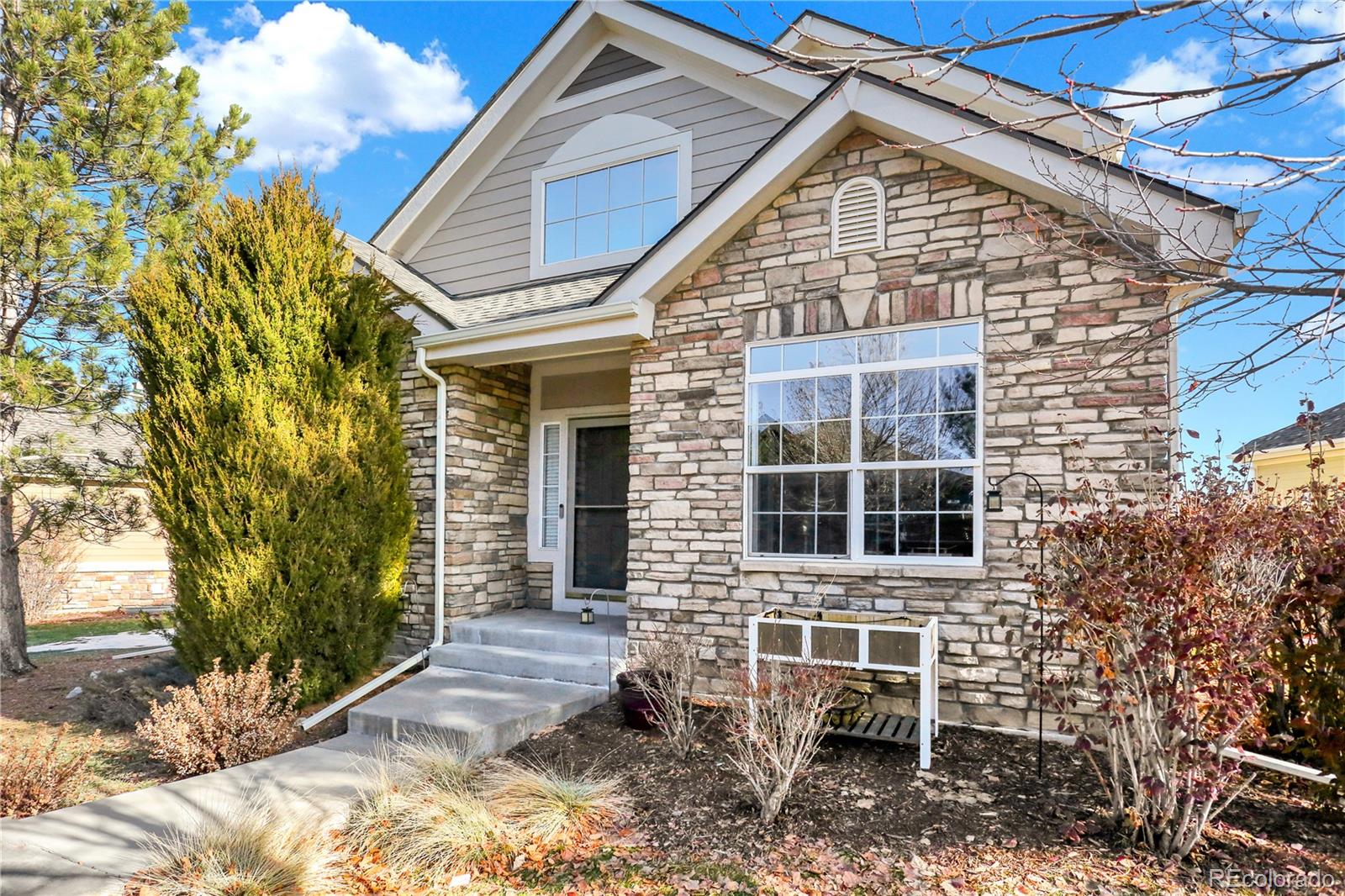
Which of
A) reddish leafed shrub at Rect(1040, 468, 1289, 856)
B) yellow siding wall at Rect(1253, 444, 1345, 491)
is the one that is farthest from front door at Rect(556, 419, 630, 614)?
yellow siding wall at Rect(1253, 444, 1345, 491)

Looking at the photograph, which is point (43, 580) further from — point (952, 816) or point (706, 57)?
point (952, 816)

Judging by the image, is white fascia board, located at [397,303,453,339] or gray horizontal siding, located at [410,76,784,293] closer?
white fascia board, located at [397,303,453,339]

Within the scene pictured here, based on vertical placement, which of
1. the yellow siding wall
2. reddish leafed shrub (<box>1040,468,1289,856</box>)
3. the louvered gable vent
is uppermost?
the louvered gable vent

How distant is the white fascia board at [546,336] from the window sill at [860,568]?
2225 mm

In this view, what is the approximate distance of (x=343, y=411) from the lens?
250 inches

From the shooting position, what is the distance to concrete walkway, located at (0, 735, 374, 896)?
335 centimetres

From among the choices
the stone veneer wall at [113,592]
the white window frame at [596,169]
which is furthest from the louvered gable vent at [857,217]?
the stone veneer wall at [113,592]

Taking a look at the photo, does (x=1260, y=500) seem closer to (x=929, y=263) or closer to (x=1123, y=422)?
(x=1123, y=422)

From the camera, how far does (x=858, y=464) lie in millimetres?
5609

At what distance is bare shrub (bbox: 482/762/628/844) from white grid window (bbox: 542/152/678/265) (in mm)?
5793

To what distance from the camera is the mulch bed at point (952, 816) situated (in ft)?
10.7

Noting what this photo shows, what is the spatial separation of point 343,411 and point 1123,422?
20.1 ft

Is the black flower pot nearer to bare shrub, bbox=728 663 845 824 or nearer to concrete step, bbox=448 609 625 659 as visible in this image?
concrete step, bbox=448 609 625 659

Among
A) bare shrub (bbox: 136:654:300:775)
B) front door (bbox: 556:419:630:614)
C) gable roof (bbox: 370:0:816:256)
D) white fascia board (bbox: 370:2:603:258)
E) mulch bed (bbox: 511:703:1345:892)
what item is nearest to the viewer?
mulch bed (bbox: 511:703:1345:892)
